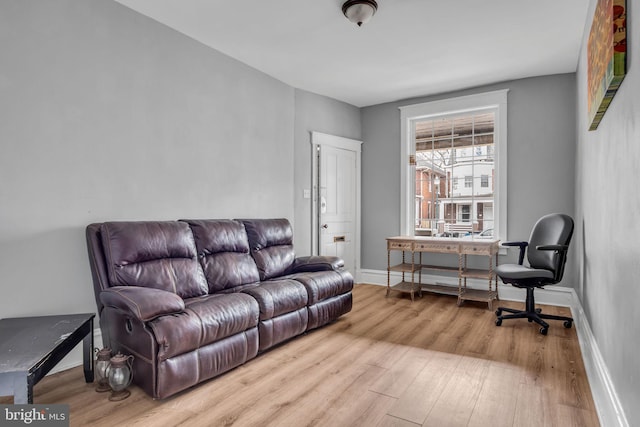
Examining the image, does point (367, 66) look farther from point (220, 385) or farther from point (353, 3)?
point (220, 385)

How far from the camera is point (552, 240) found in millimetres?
3334

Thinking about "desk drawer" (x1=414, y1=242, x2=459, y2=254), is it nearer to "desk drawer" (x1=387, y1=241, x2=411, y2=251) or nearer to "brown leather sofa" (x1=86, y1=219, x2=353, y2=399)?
"desk drawer" (x1=387, y1=241, x2=411, y2=251)

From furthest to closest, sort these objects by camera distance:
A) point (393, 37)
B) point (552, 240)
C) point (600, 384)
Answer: point (552, 240), point (393, 37), point (600, 384)

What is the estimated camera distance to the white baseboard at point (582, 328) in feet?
5.52

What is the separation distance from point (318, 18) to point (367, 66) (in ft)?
3.75

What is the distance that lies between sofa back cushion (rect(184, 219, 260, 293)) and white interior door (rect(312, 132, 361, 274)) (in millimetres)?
1647

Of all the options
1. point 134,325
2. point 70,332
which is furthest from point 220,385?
point 70,332

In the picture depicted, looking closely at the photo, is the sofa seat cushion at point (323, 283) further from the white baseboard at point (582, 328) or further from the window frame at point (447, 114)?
the window frame at point (447, 114)

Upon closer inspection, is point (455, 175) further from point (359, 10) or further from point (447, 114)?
point (359, 10)

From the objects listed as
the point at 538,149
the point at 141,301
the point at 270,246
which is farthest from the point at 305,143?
the point at 141,301

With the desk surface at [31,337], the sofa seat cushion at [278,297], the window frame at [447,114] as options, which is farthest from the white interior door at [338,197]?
the desk surface at [31,337]

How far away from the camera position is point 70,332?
191 cm

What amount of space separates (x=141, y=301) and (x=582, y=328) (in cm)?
330

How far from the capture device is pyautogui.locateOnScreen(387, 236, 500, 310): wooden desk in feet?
13.3
